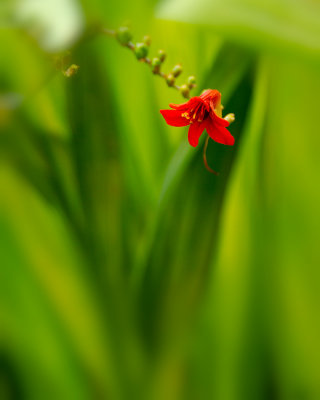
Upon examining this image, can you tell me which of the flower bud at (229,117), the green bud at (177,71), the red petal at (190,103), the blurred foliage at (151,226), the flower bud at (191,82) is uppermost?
the green bud at (177,71)

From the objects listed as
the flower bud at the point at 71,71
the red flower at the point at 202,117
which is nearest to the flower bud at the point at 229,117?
the red flower at the point at 202,117

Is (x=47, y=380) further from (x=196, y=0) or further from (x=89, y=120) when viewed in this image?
(x=196, y=0)

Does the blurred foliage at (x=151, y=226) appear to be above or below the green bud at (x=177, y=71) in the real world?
below

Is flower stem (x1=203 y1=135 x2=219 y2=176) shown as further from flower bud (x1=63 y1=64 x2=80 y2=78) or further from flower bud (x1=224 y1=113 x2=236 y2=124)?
flower bud (x1=63 y1=64 x2=80 y2=78)

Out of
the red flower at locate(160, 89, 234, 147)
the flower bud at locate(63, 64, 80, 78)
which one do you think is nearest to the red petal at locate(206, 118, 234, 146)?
the red flower at locate(160, 89, 234, 147)

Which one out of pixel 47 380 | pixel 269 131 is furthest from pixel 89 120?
pixel 47 380

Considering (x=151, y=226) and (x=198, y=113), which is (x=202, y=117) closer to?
(x=198, y=113)

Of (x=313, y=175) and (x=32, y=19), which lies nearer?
(x=32, y=19)

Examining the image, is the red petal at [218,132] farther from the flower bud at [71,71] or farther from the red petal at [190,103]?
the flower bud at [71,71]

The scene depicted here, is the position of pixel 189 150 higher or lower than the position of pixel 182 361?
higher
